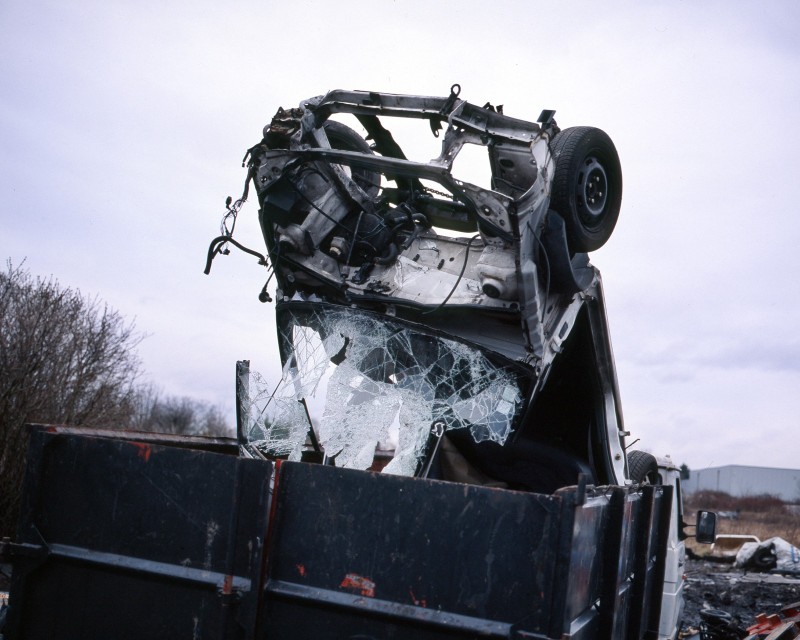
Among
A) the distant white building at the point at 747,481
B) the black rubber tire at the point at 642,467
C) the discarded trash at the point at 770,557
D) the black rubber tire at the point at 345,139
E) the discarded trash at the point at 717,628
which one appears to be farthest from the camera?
the distant white building at the point at 747,481

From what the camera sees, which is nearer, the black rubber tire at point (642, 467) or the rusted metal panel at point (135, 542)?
the rusted metal panel at point (135, 542)

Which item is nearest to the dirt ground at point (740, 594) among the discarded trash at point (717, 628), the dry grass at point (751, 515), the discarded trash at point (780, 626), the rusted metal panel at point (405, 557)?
the discarded trash at point (717, 628)

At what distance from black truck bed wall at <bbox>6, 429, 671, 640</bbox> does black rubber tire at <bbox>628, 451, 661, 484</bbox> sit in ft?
9.65

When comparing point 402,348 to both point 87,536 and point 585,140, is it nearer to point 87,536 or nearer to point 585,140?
point 585,140

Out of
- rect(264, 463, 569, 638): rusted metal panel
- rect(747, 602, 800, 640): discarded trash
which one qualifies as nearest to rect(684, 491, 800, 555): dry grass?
rect(747, 602, 800, 640): discarded trash

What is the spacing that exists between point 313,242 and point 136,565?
221 cm

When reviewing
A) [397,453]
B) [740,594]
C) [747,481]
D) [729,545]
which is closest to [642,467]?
[397,453]

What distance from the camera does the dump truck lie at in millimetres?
2414

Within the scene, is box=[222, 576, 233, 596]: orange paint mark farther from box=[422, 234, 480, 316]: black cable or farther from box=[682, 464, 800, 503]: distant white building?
box=[682, 464, 800, 503]: distant white building

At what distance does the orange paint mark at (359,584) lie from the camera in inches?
95.6

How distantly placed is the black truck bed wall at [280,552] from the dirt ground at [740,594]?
22.8 ft

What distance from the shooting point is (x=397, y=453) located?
13.8 ft

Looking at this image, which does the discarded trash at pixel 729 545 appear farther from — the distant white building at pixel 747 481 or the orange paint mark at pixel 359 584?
the distant white building at pixel 747 481

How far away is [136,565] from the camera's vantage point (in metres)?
2.64
